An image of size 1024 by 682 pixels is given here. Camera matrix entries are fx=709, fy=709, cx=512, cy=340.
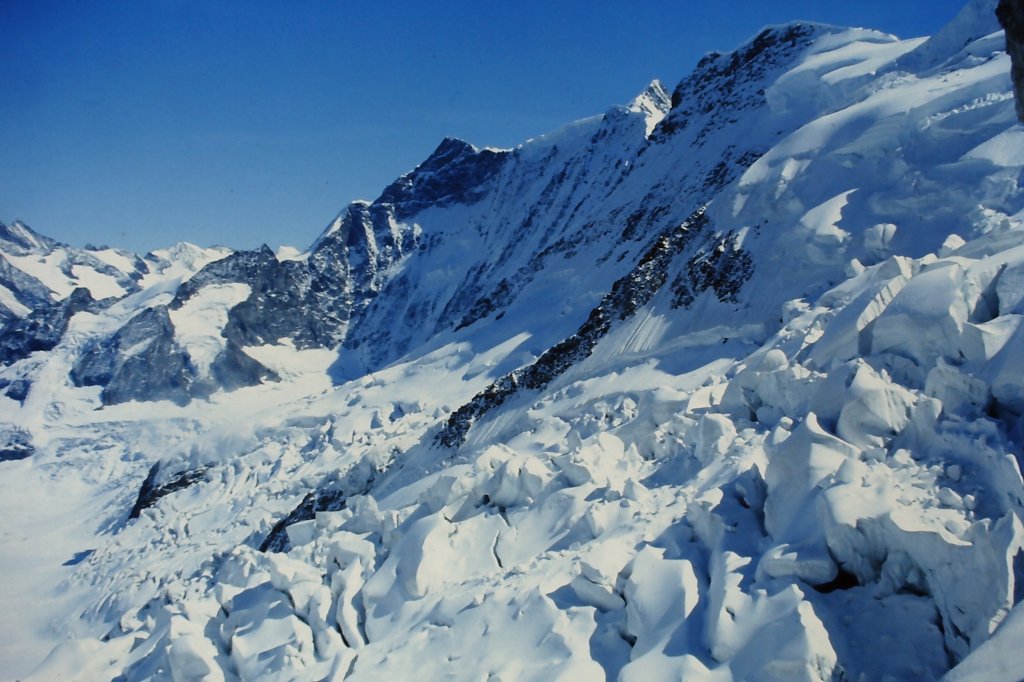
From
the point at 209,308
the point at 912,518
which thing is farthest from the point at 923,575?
the point at 209,308

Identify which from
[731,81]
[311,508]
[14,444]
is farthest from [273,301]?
[731,81]

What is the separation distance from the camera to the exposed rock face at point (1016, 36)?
7.33m

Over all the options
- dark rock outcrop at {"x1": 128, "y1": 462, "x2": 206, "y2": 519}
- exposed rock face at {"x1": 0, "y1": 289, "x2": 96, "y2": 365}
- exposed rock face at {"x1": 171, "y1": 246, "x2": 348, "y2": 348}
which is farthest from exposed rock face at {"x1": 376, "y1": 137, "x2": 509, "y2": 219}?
dark rock outcrop at {"x1": 128, "y1": 462, "x2": 206, "y2": 519}

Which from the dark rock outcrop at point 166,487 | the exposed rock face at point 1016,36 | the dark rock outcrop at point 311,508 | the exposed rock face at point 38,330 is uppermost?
the exposed rock face at point 38,330

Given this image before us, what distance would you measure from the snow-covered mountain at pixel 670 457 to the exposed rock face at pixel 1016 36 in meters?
4.28

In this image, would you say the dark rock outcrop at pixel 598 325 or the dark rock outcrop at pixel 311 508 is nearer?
the dark rock outcrop at pixel 598 325

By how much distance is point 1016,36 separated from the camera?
292 inches

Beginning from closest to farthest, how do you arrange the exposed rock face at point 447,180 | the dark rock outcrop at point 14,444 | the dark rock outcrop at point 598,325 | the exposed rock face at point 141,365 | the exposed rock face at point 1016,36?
the exposed rock face at point 1016,36, the dark rock outcrop at point 598,325, the dark rock outcrop at point 14,444, the exposed rock face at point 141,365, the exposed rock face at point 447,180

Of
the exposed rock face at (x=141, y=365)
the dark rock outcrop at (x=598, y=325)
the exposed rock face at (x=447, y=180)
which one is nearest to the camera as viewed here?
the dark rock outcrop at (x=598, y=325)

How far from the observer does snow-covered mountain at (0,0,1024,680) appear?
30.1 ft

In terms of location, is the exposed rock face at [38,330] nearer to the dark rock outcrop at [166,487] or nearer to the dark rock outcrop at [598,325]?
the dark rock outcrop at [166,487]

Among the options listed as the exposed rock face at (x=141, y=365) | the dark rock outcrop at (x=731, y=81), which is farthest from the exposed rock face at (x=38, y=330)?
the dark rock outcrop at (x=731, y=81)

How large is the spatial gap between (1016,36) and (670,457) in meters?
10.8

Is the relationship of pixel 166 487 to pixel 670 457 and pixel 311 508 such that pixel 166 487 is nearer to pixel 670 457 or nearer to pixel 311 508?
pixel 311 508
